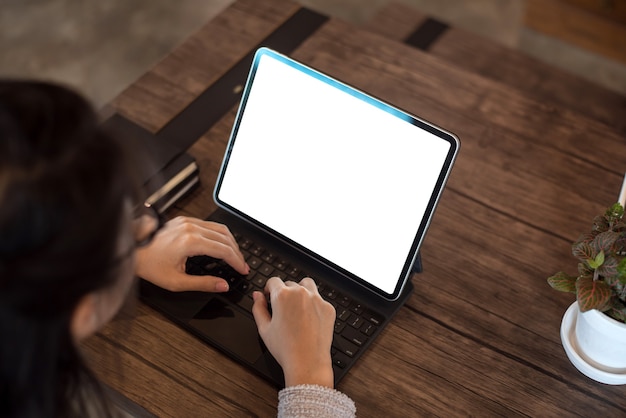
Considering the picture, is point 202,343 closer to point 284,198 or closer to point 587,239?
point 284,198

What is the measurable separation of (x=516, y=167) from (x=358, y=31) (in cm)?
43

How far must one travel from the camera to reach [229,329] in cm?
92

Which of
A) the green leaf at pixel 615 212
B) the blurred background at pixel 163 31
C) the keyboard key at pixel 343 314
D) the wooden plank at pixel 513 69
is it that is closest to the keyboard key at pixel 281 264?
the keyboard key at pixel 343 314

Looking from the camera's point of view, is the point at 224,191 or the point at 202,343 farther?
the point at 224,191

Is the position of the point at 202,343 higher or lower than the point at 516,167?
lower

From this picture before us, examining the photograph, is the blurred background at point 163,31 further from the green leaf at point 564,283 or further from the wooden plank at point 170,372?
the green leaf at point 564,283

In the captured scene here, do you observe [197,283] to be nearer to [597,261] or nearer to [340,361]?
[340,361]

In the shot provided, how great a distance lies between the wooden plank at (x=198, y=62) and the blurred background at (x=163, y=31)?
0.97m

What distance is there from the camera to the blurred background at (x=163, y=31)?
2.30m

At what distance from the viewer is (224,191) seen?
1.03 metres

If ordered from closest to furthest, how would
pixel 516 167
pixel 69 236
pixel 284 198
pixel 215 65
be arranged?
pixel 69 236 → pixel 284 198 → pixel 516 167 → pixel 215 65

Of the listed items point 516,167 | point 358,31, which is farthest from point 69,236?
point 358,31

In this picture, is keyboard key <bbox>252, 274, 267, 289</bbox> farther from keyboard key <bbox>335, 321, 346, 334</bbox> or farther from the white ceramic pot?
the white ceramic pot

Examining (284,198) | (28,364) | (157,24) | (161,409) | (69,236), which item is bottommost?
(157,24)
